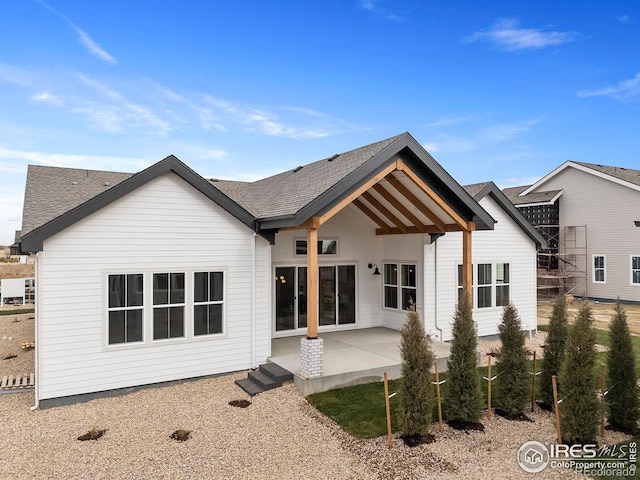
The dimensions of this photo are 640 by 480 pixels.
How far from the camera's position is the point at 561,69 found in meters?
18.6

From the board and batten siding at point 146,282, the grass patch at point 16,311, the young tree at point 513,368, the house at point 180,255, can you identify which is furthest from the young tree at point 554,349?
the grass patch at point 16,311

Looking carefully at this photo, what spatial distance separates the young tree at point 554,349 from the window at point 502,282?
19.7ft

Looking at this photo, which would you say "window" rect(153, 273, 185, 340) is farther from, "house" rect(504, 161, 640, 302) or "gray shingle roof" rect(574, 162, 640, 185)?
"gray shingle roof" rect(574, 162, 640, 185)

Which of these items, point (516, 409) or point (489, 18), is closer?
point (516, 409)

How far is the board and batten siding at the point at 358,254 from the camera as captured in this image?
40.0ft

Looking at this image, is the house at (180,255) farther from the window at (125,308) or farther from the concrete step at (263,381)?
the concrete step at (263,381)

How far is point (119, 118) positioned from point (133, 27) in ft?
16.1

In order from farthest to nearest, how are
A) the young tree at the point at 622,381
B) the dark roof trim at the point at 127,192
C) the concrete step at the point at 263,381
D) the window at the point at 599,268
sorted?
the window at the point at 599,268
the concrete step at the point at 263,381
the dark roof trim at the point at 127,192
the young tree at the point at 622,381

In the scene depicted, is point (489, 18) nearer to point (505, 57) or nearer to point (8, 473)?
point (505, 57)

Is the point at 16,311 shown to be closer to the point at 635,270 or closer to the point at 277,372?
the point at 277,372

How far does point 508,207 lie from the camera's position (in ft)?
42.9

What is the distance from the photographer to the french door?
1198 cm

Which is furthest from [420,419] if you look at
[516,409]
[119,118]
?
[119,118]

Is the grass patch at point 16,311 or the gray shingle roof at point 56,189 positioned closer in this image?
the gray shingle roof at point 56,189
